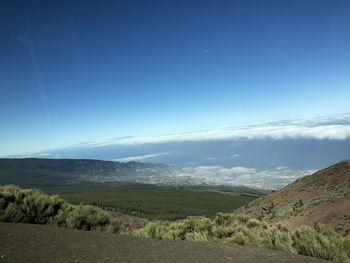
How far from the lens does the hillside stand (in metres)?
28.3

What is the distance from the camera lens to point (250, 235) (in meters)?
12.6

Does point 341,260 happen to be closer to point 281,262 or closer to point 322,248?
point 322,248

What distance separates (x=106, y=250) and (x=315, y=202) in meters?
30.1

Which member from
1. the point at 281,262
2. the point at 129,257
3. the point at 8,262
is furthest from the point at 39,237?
the point at 281,262

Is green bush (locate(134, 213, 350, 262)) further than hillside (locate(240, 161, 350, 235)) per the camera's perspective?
No

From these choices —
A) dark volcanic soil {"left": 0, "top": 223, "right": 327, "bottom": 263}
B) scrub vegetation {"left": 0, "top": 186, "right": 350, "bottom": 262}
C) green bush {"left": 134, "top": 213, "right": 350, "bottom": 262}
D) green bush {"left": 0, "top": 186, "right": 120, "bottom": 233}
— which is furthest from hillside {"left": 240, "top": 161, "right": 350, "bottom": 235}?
dark volcanic soil {"left": 0, "top": 223, "right": 327, "bottom": 263}

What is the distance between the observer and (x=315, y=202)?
1399 inches

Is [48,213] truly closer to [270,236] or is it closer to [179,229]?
[179,229]

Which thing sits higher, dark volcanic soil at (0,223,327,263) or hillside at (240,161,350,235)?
dark volcanic soil at (0,223,327,263)

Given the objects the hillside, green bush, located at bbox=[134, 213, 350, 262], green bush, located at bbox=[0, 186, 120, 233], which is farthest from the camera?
the hillside

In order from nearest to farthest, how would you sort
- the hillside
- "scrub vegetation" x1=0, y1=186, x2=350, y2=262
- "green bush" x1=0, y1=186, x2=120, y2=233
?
"scrub vegetation" x1=0, y1=186, x2=350, y2=262 → "green bush" x1=0, y1=186, x2=120, y2=233 → the hillside

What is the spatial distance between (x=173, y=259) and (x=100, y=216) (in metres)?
5.84

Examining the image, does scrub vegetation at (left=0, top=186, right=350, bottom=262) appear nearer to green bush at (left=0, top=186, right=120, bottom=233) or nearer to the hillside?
green bush at (left=0, top=186, right=120, bottom=233)

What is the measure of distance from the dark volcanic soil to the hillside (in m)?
16.8
